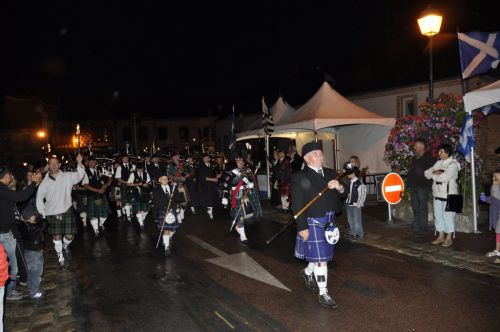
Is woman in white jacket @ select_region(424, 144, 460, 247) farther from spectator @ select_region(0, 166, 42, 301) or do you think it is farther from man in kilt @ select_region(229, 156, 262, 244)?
spectator @ select_region(0, 166, 42, 301)

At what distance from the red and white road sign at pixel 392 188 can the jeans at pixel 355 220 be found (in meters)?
0.91

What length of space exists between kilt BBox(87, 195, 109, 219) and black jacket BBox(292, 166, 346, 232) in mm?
7113

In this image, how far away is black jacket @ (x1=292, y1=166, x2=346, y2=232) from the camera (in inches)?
206

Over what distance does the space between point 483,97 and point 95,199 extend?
30.9 feet

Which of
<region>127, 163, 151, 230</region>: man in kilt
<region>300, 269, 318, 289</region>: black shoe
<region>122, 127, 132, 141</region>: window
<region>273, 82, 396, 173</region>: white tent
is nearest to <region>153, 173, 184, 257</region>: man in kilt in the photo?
<region>127, 163, 151, 230</region>: man in kilt

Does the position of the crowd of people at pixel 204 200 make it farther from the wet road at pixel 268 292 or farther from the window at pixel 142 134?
the window at pixel 142 134

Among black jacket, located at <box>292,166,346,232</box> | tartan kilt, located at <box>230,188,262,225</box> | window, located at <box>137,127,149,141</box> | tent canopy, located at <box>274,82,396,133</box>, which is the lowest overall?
tartan kilt, located at <box>230,188,262,225</box>

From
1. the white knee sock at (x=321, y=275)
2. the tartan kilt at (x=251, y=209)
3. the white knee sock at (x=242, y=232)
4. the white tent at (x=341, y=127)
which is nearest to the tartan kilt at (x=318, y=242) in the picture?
the white knee sock at (x=321, y=275)

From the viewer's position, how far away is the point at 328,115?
13789 millimetres

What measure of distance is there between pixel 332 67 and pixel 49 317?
1168 inches

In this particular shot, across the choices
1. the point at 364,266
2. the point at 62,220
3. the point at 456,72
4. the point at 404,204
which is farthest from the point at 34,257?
the point at 456,72

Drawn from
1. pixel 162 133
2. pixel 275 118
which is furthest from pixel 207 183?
pixel 162 133

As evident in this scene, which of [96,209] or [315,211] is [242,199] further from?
[96,209]

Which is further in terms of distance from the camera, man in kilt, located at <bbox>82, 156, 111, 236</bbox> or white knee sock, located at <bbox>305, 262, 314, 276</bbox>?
man in kilt, located at <bbox>82, 156, 111, 236</bbox>
